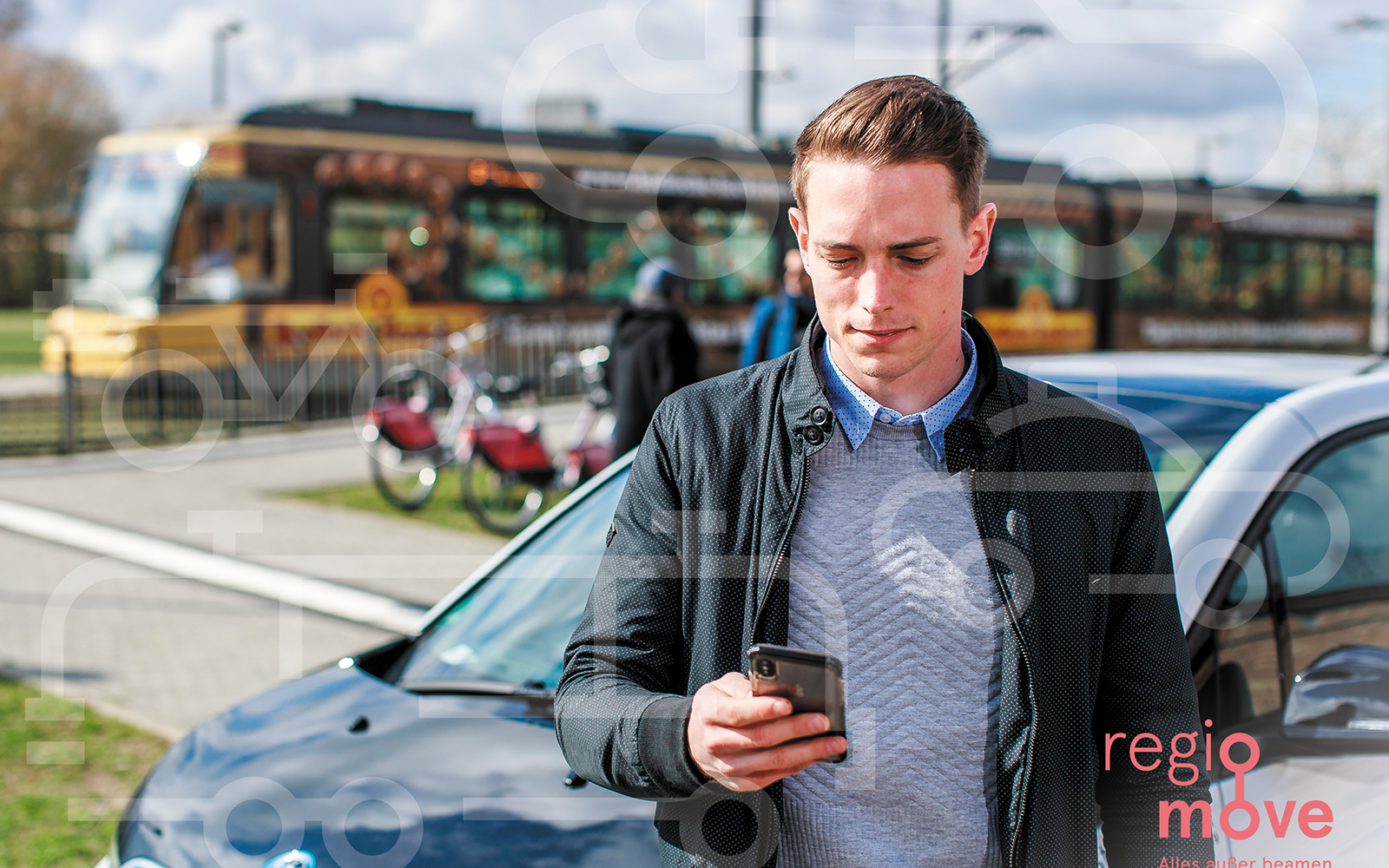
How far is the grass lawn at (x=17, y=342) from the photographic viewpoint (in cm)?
2702

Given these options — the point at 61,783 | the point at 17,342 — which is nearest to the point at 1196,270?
the point at 61,783

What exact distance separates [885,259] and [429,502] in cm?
905

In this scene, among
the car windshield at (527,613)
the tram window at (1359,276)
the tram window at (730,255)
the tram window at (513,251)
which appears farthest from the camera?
the tram window at (1359,276)

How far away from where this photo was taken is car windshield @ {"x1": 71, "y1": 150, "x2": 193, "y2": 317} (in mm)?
14984

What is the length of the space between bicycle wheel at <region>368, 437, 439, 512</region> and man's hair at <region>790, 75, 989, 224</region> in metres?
8.41

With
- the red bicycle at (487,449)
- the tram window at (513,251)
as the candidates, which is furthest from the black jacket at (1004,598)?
the tram window at (513,251)

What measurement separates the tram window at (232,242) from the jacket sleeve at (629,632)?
1477cm

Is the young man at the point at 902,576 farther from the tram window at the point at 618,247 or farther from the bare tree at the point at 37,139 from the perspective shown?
the bare tree at the point at 37,139

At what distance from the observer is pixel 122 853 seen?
235cm

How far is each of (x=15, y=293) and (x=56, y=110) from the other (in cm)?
801

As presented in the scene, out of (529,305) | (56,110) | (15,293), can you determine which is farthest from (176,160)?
(15,293)

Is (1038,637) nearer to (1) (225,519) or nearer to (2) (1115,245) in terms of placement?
(1) (225,519)

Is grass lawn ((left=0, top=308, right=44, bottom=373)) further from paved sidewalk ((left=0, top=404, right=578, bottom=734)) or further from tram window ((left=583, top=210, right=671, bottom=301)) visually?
paved sidewalk ((left=0, top=404, right=578, bottom=734))

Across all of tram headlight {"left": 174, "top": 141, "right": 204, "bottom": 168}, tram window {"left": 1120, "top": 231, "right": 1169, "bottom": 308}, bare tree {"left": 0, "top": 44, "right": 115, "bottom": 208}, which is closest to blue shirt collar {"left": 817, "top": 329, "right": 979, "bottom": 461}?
tram headlight {"left": 174, "top": 141, "right": 204, "bottom": 168}
